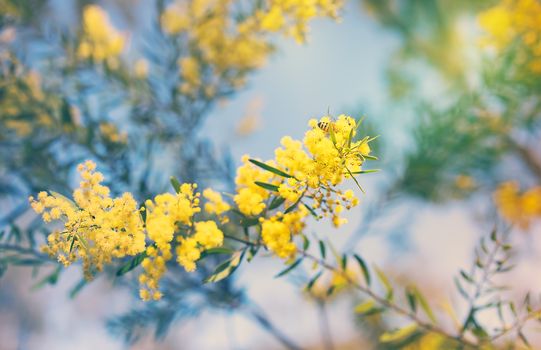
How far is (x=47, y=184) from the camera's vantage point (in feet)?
5.03

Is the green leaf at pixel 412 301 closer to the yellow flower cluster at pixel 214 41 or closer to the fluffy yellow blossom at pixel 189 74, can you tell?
the yellow flower cluster at pixel 214 41

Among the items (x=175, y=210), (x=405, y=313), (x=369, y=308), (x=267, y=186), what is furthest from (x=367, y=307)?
(x=175, y=210)

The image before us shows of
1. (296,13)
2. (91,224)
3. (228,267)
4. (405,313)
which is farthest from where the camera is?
(296,13)

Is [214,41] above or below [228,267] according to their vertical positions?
above

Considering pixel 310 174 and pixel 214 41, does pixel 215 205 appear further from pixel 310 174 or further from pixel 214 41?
pixel 214 41

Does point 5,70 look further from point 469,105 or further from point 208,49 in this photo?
point 469,105

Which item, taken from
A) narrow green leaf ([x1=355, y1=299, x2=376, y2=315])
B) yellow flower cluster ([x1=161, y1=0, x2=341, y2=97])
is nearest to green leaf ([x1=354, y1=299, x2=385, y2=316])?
narrow green leaf ([x1=355, y1=299, x2=376, y2=315])

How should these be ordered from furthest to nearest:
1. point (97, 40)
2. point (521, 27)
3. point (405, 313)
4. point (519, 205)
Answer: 1. point (519, 205)
2. point (521, 27)
3. point (97, 40)
4. point (405, 313)

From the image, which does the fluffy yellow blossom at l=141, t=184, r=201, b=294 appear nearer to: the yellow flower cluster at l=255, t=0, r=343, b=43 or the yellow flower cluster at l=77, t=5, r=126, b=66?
the yellow flower cluster at l=255, t=0, r=343, b=43

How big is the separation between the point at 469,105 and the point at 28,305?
9328mm

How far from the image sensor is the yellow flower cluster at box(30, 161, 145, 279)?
71cm

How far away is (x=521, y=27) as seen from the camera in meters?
2.31

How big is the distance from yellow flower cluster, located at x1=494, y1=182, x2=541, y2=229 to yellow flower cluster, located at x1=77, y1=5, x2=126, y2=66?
334cm

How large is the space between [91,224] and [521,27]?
9.53 ft
